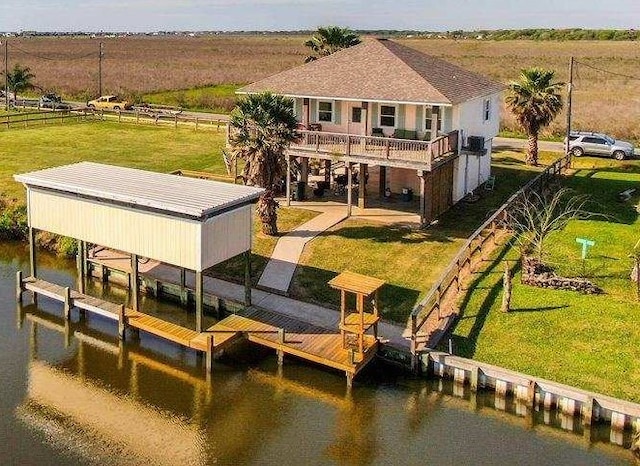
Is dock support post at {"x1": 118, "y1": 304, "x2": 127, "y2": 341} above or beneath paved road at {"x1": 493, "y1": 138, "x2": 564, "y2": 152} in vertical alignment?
beneath

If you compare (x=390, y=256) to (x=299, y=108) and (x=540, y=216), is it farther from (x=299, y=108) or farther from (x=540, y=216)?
(x=299, y=108)

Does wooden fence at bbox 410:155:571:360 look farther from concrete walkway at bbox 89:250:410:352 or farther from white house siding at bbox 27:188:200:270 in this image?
white house siding at bbox 27:188:200:270

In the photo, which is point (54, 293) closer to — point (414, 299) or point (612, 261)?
point (414, 299)

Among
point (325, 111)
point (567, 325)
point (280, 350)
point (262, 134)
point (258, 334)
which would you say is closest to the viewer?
point (280, 350)

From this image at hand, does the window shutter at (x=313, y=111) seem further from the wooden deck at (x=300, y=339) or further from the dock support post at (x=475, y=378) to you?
the dock support post at (x=475, y=378)

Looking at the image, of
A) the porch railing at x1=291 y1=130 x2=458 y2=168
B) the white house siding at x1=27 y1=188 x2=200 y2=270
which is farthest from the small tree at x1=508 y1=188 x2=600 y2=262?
the white house siding at x1=27 y1=188 x2=200 y2=270

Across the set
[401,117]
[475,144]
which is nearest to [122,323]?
[401,117]
